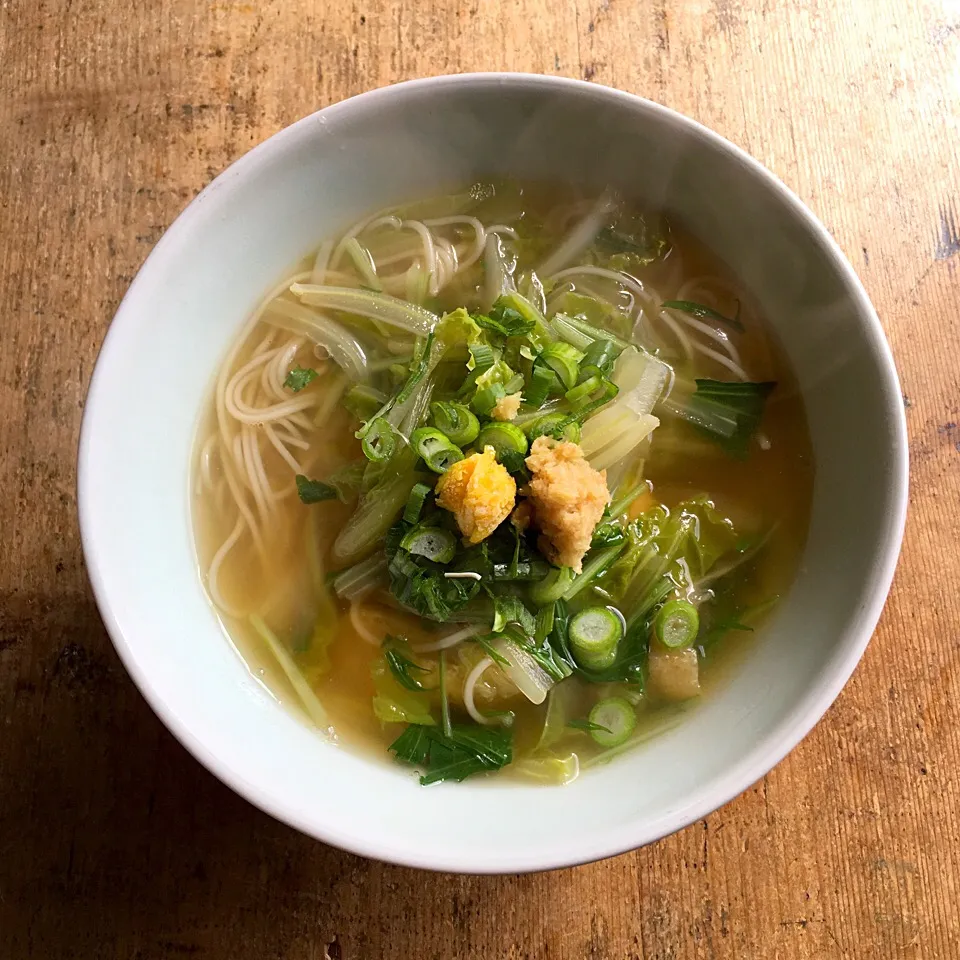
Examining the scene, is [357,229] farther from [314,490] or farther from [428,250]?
[314,490]

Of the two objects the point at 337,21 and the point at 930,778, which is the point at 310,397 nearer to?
the point at 337,21

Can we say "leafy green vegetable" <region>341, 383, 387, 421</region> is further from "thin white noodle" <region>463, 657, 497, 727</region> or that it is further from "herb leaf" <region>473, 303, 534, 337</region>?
"thin white noodle" <region>463, 657, 497, 727</region>

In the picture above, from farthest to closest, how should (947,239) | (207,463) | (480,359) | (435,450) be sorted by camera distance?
(947,239)
(207,463)
(480,359)
(435,450)

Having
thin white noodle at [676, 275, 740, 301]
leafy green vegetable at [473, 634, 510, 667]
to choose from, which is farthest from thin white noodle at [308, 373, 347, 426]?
thin white noodle at [676, 275, 740, 301]

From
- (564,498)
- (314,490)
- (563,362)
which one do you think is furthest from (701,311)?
(314,490)

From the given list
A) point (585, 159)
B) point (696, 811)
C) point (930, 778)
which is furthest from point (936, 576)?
point (585, 159)

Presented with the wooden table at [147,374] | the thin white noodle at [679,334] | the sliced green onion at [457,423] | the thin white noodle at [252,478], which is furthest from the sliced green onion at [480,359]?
the wooden table at [147,374]
